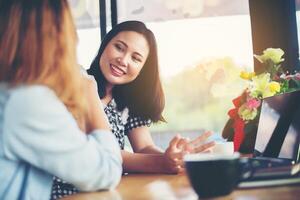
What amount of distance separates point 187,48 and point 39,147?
205 cm

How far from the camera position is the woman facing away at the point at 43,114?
82 cm

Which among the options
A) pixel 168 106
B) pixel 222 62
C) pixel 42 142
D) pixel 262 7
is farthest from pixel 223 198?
pixel 168 106

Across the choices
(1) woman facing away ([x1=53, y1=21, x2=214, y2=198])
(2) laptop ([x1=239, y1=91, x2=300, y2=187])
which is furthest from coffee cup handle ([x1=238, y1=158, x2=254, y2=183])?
(1) woman facing away ([x1=53, y1=21, x2=214, y2=198])

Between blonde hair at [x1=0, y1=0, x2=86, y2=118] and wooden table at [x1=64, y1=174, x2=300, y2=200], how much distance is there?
227mm

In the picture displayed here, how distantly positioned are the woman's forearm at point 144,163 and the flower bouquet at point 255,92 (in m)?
0.38

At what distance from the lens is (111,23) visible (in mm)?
2801

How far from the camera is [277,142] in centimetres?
116

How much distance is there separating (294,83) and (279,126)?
41cm

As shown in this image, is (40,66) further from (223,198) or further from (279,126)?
(279,126)

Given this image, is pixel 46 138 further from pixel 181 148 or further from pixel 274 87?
pixel 274 87

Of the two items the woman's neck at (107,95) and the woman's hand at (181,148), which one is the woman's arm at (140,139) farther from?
the woman's hand at (181,148)

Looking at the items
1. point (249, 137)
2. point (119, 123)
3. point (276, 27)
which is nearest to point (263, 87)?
point (249, 137)

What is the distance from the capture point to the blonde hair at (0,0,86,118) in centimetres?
87

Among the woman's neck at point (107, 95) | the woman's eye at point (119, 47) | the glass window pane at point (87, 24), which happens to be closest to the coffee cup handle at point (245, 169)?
the woman's neck at point (107, 95)
